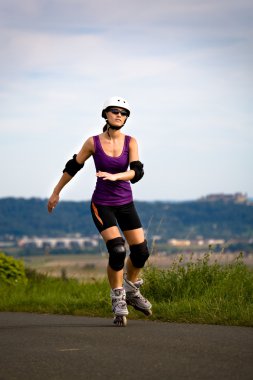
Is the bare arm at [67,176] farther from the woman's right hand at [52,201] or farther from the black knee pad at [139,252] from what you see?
the black knee pad at [139,252]

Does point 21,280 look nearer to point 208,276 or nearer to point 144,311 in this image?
point 208,276

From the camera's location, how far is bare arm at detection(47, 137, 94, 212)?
9.01m

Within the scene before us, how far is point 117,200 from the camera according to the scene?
8.79 m

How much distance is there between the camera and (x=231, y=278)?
1069cm

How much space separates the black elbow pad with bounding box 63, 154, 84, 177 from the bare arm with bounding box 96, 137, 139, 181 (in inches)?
23.1

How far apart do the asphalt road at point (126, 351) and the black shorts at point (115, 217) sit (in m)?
0.95

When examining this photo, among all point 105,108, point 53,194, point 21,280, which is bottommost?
point 21,280

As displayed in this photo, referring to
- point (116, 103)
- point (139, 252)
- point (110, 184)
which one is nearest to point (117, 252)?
point (139, 252)

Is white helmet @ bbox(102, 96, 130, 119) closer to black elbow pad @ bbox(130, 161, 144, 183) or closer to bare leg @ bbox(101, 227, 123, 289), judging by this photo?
black elbow pad @ bbox(130, 161, 144, 183)

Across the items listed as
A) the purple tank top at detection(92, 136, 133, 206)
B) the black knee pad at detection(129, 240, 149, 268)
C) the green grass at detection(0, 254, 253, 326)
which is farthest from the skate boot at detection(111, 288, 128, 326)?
the purple tank top at detection(92, 136, 133, 206)

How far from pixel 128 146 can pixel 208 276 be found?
258cm

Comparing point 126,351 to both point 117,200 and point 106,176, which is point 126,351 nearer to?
point 106,176

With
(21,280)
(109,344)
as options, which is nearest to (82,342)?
(109,344)

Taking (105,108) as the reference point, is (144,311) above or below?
below
